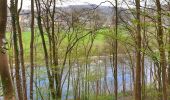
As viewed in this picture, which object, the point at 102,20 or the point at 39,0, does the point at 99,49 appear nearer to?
the point at 102,20

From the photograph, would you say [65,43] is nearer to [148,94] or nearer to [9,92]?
[148,94]

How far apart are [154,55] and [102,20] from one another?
18.6 meters

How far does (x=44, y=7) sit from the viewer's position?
17.3m

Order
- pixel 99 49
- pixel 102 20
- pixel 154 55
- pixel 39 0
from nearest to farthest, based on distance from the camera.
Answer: pixel 154 55 → pixel 39 0 → pixel 102 20 → pixel 99 49

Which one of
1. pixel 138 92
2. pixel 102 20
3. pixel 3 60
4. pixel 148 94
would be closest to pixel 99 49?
pixel 148 94

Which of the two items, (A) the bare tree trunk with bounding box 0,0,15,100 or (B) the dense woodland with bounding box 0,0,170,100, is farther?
(B) the dense woodland with bounding box 0,0,170,100

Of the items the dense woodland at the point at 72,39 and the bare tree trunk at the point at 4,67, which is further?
the dense woodland at the point at 72,39

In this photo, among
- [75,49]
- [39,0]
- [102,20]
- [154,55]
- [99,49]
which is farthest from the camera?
[99,49]

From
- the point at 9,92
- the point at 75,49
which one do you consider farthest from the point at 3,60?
the point at 75,49

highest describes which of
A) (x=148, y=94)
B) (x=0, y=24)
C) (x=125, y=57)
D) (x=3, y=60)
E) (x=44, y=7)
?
(x=44, y=7)

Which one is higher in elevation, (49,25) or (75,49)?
Answer: (49,25)

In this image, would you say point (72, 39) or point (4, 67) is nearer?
point (4, 67)

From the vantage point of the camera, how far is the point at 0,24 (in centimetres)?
596

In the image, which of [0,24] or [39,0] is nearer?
[0,24]
